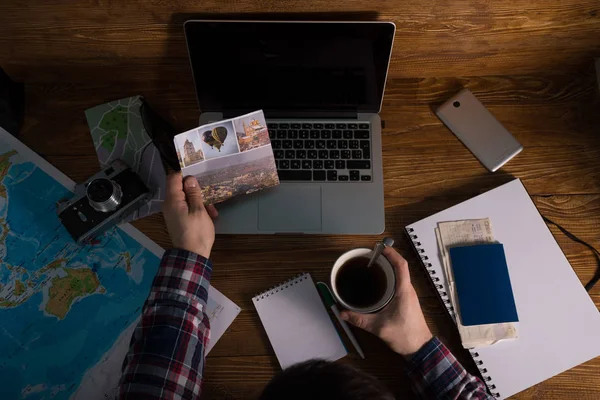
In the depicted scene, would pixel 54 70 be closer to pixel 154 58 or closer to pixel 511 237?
pixel 154 58

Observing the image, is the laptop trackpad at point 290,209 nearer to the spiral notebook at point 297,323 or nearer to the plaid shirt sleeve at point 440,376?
the spiral notebook at point 297,323

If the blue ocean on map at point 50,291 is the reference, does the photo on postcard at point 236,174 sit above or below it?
above

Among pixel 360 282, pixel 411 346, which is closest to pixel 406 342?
pixel 411 346

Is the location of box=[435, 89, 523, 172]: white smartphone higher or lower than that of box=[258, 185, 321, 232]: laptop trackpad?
higher

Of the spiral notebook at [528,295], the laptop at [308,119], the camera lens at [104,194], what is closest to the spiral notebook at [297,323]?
the laptop at [308,119]

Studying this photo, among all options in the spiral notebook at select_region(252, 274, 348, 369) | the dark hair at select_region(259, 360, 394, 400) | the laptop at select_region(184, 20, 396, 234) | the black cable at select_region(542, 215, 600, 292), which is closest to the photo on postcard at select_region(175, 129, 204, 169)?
the laptop at select_region(184, 20, 396, 234)

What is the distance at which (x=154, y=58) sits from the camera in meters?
0.95

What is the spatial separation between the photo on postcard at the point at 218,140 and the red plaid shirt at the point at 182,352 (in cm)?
19

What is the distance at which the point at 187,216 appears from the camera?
0.87 metres

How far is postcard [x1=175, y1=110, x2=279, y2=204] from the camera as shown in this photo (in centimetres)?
86

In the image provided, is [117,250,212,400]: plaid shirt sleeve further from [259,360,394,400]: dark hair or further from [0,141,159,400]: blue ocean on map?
[259,360,394,400]: dark hair

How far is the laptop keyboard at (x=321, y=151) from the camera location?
96cm

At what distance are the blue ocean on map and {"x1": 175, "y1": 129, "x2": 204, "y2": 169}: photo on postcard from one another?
214 millimetres

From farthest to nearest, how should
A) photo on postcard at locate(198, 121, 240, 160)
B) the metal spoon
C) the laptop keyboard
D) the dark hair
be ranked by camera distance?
the laptop keyboard, photo on postcard at locate(198, 121, 240, 160), the metal spoon, the dark hair
